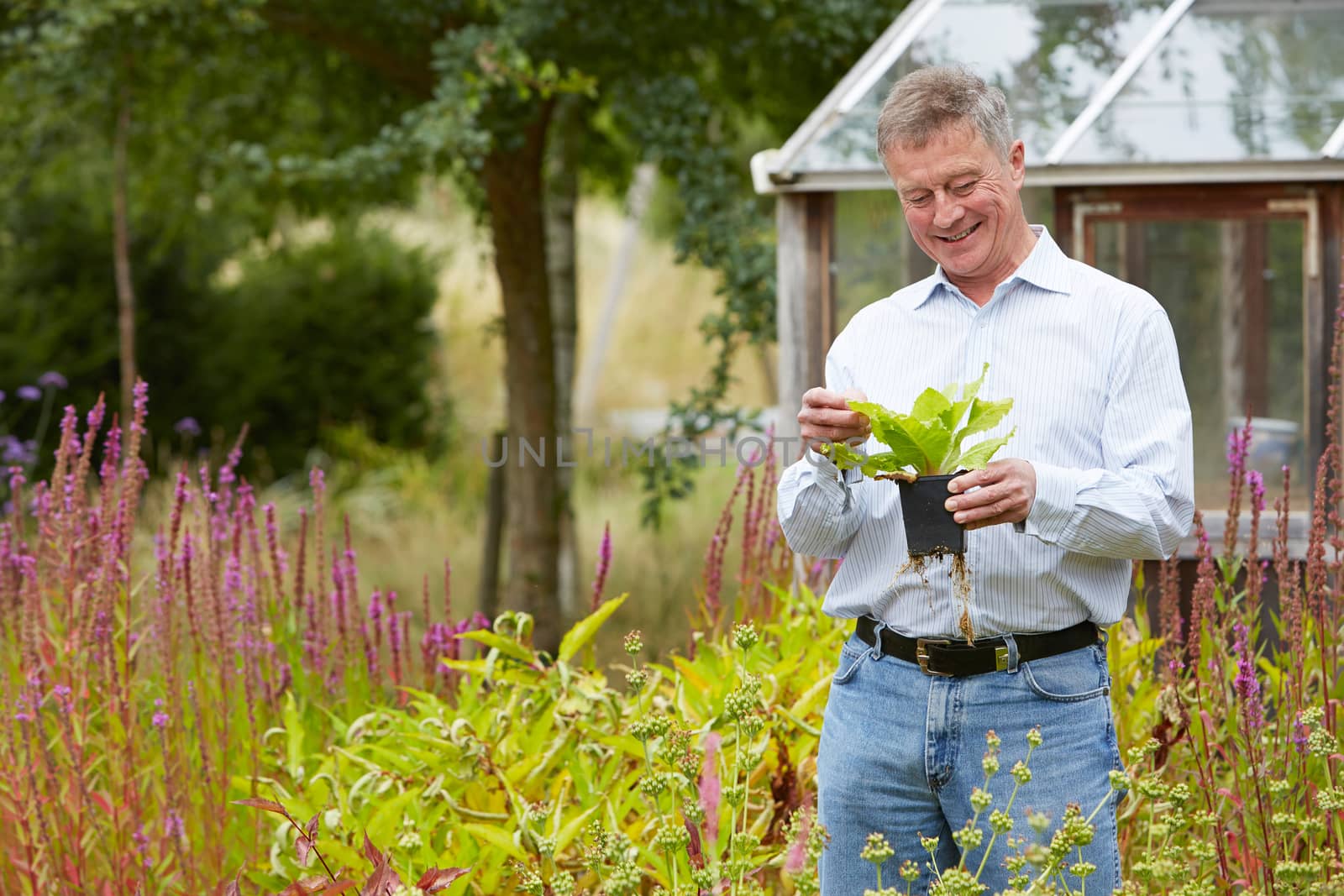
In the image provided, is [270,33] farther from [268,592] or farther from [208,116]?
[268,592]

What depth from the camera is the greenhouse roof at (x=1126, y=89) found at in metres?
5.06

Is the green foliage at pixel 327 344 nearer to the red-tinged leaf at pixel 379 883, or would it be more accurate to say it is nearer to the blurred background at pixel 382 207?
the blurred background at pixel 382 207

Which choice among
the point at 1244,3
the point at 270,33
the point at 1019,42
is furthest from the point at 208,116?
the point at 1244,3

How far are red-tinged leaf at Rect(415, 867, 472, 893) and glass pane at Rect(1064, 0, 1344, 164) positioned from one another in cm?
375

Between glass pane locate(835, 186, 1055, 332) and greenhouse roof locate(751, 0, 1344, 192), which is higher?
greenhouse roof locate(751, 0, 1344, 192)

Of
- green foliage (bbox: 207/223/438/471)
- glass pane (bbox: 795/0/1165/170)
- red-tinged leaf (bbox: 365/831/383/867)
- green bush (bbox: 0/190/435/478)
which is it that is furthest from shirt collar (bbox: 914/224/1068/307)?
green foliage (bbox: 207/223/438/471)

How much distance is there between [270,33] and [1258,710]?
6024 mm

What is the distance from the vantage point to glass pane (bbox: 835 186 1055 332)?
545 cm

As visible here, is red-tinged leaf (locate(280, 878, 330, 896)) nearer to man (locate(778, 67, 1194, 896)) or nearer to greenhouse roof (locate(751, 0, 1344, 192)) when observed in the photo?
man (locate(778, 67, 1194, 896))

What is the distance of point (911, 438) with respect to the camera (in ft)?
7.10

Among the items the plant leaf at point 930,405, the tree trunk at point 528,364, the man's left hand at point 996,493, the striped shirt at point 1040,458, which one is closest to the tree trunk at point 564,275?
the tree trunk at point 528,364

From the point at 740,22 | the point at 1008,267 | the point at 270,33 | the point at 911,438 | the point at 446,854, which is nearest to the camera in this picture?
the point at 911,438

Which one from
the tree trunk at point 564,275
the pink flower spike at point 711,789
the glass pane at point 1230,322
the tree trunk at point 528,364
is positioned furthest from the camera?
the tree trunk at point 564,275

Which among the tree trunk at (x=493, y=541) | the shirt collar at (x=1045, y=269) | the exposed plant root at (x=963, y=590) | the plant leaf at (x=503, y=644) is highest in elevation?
the shirt collar at (x=1045, y=269)
